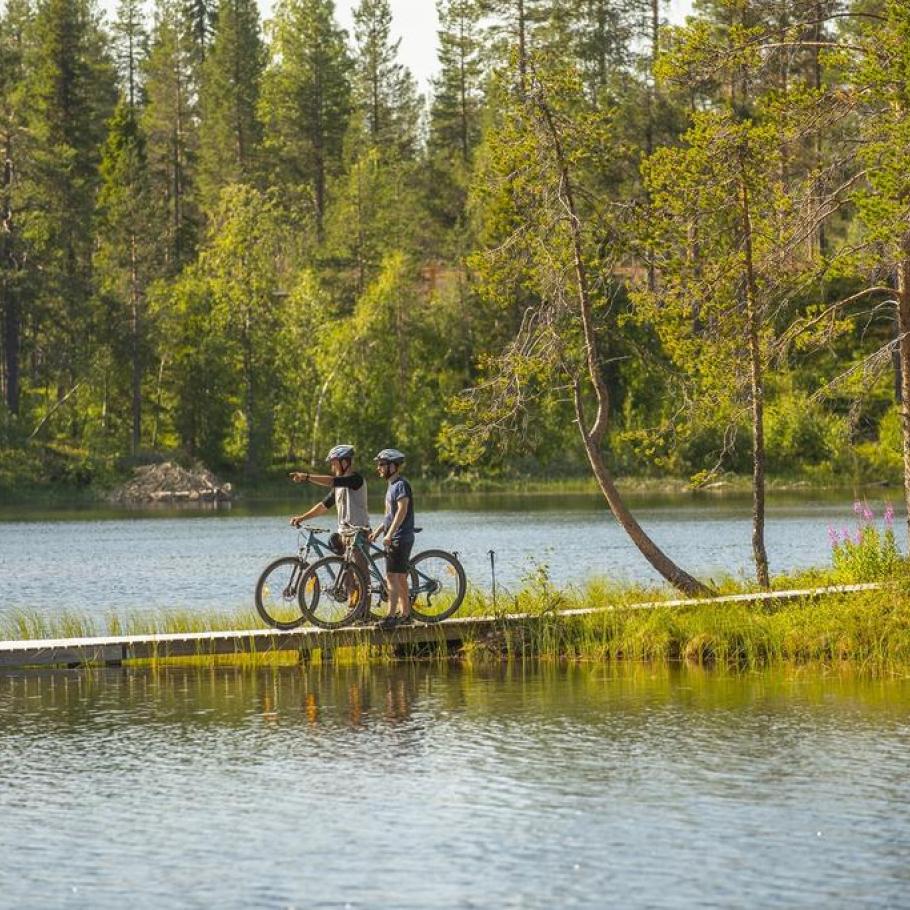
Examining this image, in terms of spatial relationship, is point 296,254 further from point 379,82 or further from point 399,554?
point 399,554

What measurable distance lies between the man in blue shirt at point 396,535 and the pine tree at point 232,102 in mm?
75084

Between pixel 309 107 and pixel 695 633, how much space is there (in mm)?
79613

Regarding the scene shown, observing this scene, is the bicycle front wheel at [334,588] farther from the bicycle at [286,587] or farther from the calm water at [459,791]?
the calm water at [459,791]

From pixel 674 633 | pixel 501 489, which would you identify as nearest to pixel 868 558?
pixel 674 633

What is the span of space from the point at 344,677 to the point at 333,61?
267ft

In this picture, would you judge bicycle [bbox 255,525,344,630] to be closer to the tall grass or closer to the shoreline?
the tall grass

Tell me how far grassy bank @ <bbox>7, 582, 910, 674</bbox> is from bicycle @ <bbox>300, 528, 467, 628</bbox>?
0.54 meters

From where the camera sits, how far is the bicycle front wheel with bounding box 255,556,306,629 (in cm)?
2053

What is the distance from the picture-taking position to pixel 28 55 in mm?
91938

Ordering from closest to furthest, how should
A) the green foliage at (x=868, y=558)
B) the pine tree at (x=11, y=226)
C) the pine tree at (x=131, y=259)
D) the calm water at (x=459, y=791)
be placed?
the calm water at (x=459, y=791), the green foliage at (x=868, y=558), the pine tree at (x=11, y=226), the pine tree at (x=131, y=259)

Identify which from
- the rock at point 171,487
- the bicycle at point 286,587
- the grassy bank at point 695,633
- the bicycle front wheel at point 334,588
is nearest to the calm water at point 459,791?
the grassy bank at point 695,633

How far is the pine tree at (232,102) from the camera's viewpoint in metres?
94.9

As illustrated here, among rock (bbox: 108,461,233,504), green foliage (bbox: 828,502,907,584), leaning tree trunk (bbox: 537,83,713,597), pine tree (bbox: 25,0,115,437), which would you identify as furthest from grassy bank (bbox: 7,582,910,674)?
rock (bbox: 108,461,233,504)

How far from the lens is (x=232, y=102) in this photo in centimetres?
9650
